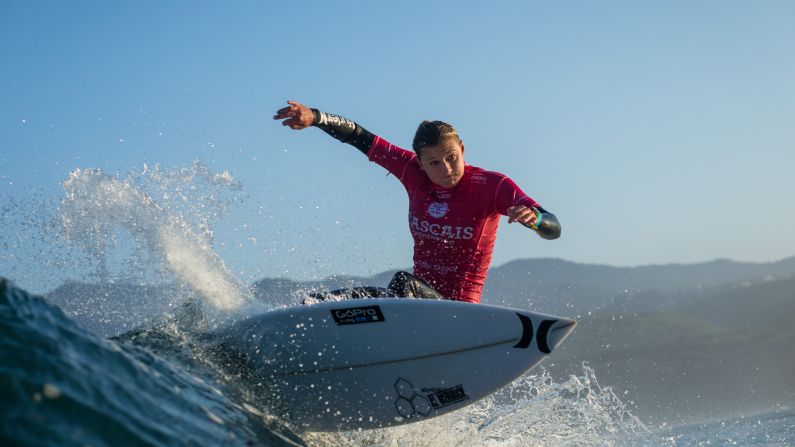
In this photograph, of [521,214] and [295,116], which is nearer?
[521,214]

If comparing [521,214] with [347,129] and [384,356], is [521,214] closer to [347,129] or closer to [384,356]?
[384,356]

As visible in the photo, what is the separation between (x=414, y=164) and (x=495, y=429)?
8.91 ft

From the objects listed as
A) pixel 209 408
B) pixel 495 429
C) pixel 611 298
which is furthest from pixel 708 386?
pixel 209 408

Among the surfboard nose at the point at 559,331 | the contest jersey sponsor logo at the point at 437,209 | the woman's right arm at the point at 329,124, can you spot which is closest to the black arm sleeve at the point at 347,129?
the woman's right arm at the point at 329,124

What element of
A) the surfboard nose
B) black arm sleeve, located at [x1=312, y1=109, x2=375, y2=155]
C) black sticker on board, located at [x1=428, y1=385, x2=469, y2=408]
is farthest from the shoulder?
black sticker on board, located at [x1=428, y1=385, x2=469, y2=408]

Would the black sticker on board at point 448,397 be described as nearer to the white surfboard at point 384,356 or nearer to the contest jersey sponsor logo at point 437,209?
the white surfboard at point 384,356

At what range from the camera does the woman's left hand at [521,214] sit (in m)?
5.50

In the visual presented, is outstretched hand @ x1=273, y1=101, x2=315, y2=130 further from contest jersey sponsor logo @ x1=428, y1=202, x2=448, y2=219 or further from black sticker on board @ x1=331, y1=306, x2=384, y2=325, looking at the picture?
black sticker on board @ x1=331, y1=306, x2=384, y2=325

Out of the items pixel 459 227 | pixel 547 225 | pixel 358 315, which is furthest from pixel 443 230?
pixel 358 315

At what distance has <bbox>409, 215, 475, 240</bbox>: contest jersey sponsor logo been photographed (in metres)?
6.27

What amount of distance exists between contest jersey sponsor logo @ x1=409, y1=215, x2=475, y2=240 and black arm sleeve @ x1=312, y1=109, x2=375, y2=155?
3.29 feet

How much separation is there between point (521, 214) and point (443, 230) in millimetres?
1007

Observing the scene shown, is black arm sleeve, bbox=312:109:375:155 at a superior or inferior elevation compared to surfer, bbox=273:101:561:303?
superior

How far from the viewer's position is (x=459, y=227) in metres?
6.28
